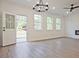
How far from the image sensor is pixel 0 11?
269 inches

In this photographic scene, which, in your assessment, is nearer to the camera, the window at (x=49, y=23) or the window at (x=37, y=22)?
the window at (x=37, y=22)

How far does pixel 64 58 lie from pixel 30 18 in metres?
5.72

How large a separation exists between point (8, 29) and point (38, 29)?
3421 millimetres

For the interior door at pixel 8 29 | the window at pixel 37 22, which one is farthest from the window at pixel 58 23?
the interior door at pixel 8 29

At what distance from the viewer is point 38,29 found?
9.92m

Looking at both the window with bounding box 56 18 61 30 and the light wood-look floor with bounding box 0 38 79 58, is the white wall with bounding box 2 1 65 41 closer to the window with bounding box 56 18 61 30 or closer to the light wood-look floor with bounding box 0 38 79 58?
the window with bounding box 56 18 61 30

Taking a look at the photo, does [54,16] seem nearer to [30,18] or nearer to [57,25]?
[57,25]

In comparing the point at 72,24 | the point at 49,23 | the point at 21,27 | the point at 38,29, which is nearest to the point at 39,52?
the point at 38,29

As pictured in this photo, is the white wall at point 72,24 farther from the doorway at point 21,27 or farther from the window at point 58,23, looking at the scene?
the doorway at point 21,27

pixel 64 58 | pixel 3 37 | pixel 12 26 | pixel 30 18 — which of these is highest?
pixel 30 18

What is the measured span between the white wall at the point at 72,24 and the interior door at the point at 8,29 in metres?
6.89

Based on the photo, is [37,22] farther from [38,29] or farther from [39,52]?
[39,52]

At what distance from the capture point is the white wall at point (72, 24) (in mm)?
11555

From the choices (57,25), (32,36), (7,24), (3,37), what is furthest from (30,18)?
(57,25)
